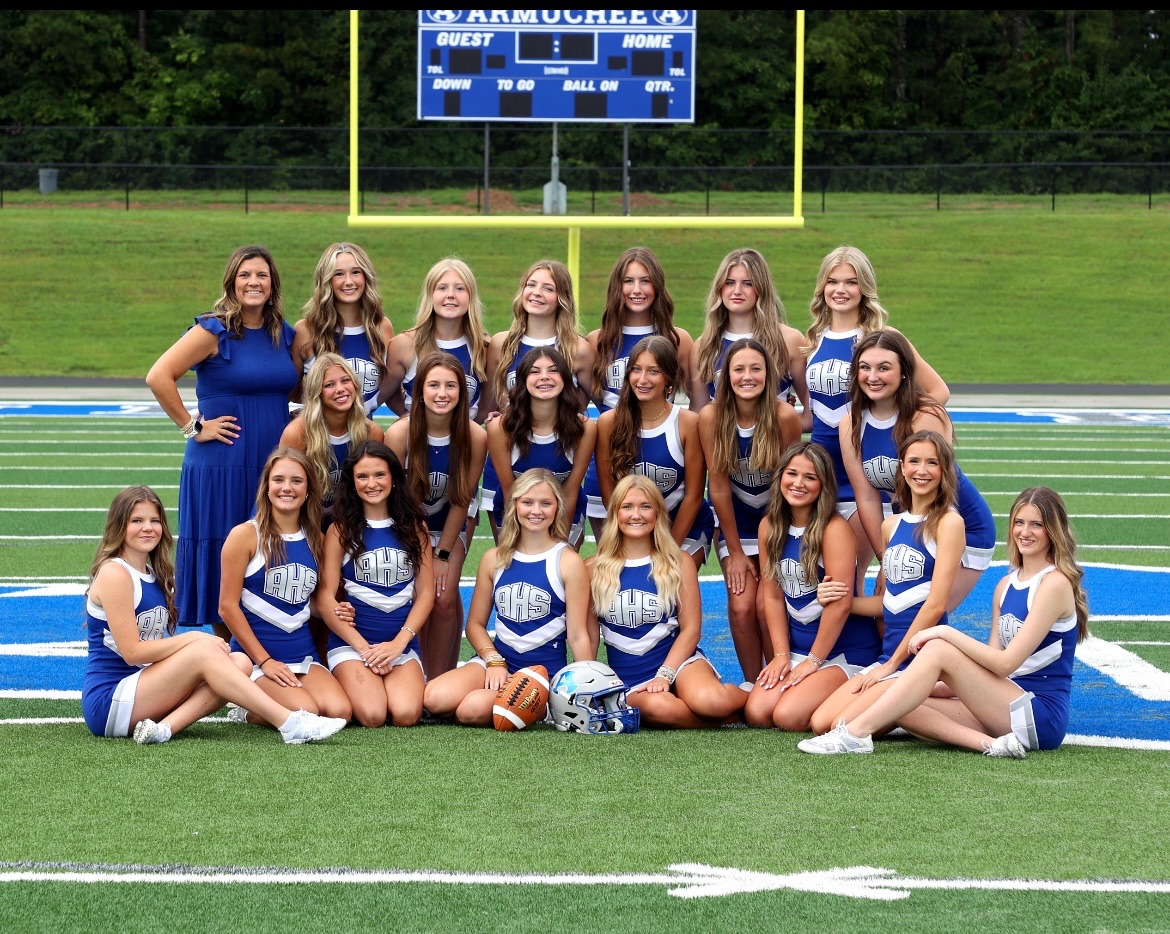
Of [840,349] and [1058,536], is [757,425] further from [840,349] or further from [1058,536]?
[1058,536]

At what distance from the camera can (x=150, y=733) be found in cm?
493

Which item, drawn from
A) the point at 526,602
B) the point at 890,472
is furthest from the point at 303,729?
the point at 890,472

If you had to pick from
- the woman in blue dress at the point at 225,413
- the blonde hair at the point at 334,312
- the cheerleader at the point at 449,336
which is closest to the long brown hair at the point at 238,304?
the woman in blue dress at the point at 225,413

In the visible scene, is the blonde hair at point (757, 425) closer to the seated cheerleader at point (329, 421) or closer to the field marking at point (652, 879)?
the seated cheerleader at point (329, 421)

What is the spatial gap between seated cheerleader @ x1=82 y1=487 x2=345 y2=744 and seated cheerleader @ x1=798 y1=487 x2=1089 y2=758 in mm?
1782

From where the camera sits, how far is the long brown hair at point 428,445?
18.4 ft

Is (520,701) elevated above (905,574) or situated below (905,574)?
below

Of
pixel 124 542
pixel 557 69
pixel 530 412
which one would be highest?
pixel 557 69

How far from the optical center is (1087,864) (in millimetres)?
3730

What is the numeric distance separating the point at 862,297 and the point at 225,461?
96.9 inches

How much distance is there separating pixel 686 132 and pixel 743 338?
87.9 feet

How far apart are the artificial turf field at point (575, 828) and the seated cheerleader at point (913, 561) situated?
21 centimetres

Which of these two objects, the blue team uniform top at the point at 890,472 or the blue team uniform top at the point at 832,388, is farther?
the blue team uniform top at the point at 832,388

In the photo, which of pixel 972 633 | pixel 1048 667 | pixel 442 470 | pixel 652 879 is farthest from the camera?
pixel 972 633
